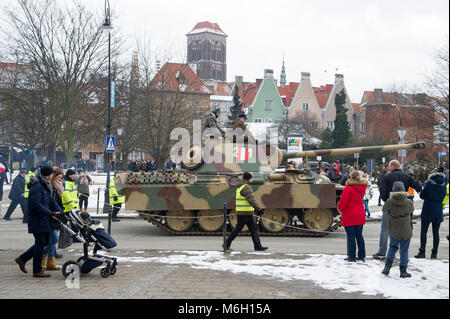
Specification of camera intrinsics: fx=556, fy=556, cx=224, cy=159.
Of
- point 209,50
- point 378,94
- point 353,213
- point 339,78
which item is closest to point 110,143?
point 353,213

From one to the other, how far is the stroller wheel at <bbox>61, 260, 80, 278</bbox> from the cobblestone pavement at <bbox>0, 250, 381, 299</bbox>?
12 cm

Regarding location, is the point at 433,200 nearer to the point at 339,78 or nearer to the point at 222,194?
the point at 222,194

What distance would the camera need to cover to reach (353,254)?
996 cm

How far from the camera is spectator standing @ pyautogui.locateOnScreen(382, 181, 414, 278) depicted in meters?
8.60

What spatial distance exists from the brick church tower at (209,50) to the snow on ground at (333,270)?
4540 inches

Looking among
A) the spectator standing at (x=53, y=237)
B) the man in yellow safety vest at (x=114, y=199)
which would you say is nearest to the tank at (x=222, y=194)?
the man in yellow safety vest at (x=114, y=199)

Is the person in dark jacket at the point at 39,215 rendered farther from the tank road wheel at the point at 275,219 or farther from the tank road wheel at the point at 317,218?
the tank road wheel at the point at 317,218

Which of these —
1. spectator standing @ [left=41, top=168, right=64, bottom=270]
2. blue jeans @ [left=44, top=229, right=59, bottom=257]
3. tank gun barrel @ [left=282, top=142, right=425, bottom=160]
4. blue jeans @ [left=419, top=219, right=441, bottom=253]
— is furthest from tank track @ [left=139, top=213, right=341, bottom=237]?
blue jeans @ [left=44, top=229, right=59, bottom=257]

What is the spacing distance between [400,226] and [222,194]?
21.6 ft

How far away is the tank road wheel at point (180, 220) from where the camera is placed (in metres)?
14.9

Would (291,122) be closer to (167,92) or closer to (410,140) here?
(410,140)

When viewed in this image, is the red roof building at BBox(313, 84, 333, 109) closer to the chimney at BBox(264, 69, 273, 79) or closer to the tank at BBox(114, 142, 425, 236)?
the chimney at BBox(264, 69, 273, 79)

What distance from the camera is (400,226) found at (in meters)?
8.66
